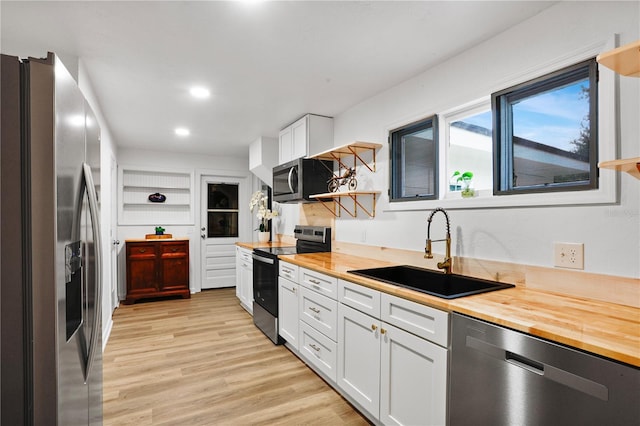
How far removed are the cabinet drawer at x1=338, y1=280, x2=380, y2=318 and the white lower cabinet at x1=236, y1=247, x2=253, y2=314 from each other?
2123 millimetres

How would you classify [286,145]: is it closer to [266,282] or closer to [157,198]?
[266,282]

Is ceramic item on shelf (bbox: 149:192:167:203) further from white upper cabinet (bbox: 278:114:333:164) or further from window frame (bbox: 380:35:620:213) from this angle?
window frame (bbox: 380:35:620:213)

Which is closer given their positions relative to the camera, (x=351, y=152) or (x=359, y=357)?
(x=359, y=357)

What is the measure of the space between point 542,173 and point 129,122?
4.02 m

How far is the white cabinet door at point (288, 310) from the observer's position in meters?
2.84

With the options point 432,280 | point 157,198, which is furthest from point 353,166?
point 157,198

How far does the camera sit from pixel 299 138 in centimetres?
366

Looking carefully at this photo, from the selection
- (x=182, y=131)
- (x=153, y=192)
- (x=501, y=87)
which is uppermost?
(x=182, y=131)

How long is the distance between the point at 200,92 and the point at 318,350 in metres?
2.37

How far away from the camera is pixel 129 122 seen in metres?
3.79

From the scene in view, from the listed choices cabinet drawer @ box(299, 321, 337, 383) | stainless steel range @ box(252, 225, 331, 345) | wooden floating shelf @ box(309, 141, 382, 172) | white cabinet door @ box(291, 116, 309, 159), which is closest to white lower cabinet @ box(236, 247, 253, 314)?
stainless steel range @ box(252, 225, 331, 345)

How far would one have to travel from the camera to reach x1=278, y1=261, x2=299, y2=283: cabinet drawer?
2.82m

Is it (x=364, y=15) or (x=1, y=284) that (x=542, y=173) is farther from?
(x=1, y=284)

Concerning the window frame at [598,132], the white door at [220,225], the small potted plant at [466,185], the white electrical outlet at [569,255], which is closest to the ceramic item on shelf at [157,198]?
the white door at [220,225]
